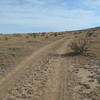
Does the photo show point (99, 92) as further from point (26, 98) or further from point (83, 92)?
point (26, 98)

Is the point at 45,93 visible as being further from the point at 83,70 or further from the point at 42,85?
the point at 83,70

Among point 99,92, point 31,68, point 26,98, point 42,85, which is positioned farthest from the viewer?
point 31,68

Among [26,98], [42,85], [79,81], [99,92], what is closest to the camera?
[26,98]

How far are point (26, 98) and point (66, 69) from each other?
533 cm

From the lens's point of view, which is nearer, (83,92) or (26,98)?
(26,98)

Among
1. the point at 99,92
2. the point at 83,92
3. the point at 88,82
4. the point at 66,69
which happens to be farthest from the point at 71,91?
the point at 66,69

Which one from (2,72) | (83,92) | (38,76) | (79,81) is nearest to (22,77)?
(38,76)

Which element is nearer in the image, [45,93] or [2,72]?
[45,93]

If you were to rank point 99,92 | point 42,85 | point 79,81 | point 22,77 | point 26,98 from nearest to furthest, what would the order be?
point 26,98 → point 99,92 → point 42,85 → point 79,81 → point 22,77

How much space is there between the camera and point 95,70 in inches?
519

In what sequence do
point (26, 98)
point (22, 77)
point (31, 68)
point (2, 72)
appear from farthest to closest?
point (31, 68)
point (2, 72)
point (22, 77)
point (26, 98)

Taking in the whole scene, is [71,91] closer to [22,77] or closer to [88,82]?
[88,82]

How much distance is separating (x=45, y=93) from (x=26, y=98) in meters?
0.77

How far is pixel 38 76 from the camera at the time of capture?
11.7 meters
